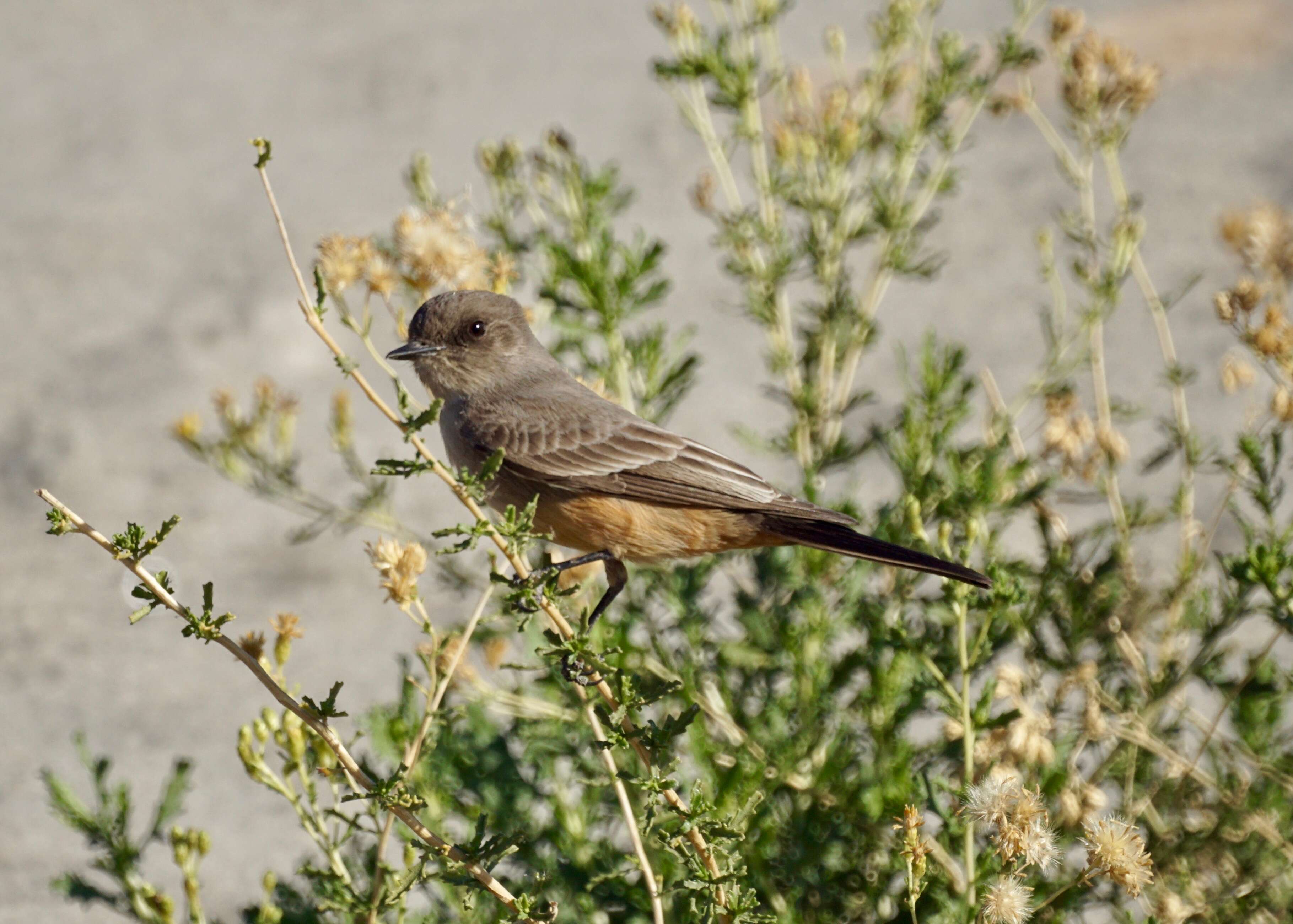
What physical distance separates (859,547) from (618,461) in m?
0.75

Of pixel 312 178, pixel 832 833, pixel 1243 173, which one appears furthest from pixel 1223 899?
pixel 312 178

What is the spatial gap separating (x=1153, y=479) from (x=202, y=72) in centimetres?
822

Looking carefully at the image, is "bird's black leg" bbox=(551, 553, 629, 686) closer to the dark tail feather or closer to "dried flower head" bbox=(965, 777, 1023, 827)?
the dark tail feather

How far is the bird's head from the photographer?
3.92 metres

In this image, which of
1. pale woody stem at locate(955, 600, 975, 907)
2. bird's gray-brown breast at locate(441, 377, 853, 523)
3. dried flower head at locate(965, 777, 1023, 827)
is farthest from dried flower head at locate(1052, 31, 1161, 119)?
dried flower head at locate(965, 777, 1023, 827)

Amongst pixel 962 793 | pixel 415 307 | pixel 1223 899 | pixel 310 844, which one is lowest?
pixel 962 793

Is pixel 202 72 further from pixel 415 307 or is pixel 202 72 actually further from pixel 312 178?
pixel 415 307

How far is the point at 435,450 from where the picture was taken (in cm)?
480

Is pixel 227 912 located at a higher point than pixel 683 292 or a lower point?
lower

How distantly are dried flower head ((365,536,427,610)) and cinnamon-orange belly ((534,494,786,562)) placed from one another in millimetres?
951

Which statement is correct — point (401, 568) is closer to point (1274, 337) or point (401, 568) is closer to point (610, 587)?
point (610, 587)

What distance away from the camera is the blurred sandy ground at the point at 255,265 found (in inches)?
249

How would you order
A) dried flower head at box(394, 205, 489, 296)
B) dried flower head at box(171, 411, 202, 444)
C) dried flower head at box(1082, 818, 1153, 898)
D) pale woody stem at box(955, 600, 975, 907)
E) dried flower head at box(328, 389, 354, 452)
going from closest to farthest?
dried flower head at box(1082, 818, 1153, 898) < pale woody stem at box(955, 600, 975, 907) < dried flower head at box(394, 205, 489, 296) < dried flower head at box(328, 389, 354, 452) < dried flower head at box(171, 411, 202, 444)

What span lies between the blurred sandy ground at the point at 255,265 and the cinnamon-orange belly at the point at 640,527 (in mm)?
1618
